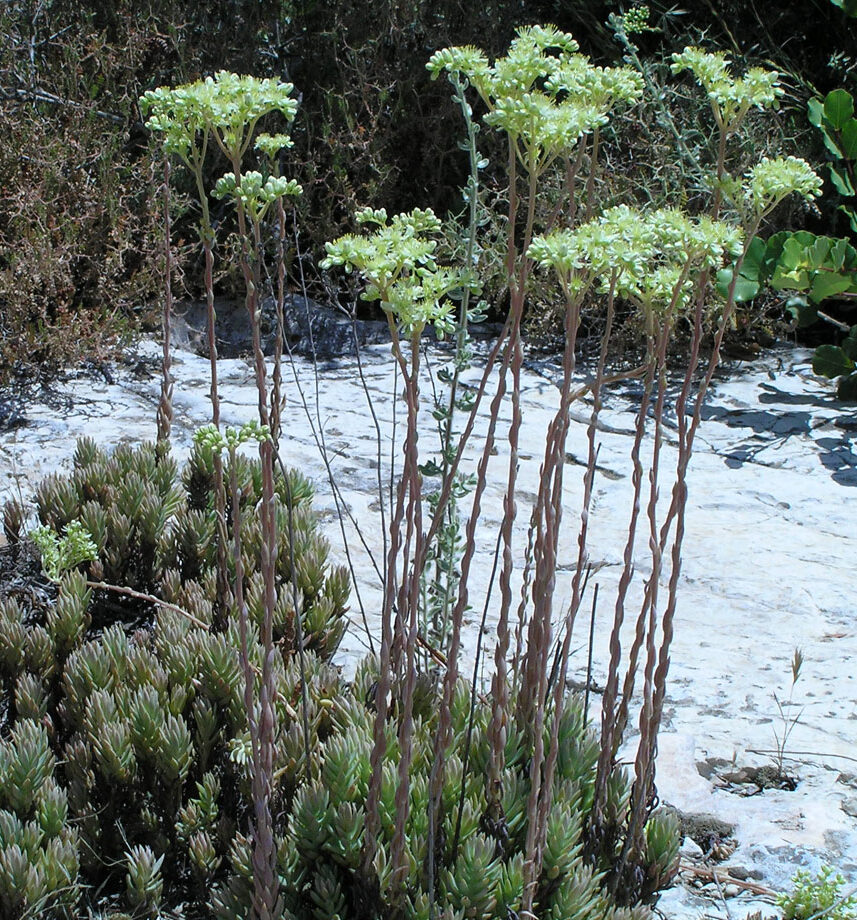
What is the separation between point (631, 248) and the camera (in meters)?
1.57

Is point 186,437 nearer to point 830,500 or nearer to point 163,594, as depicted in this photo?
point 163,594

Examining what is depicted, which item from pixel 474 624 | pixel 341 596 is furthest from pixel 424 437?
pixel 341 596

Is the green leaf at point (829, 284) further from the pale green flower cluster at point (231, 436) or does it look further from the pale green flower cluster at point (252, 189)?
the pale green flower cluster at point (231, 436)

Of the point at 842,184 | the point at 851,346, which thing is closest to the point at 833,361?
the point at 851,346

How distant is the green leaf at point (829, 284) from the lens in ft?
14.3

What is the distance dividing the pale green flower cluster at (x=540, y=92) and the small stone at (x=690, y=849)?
1.48 meters

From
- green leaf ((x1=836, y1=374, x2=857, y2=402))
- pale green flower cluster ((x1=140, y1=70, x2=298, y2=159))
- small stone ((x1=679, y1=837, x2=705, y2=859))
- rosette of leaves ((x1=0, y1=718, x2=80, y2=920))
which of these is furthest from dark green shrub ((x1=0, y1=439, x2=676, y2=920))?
green leaf ((x1=836, y1=374, x2=857, y2=402))

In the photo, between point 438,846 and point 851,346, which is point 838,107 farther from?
point 438,846

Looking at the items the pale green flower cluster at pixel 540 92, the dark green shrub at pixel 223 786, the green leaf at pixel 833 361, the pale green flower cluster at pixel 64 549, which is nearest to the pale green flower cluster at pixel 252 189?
the pale green flower cluster at pixel 540 92

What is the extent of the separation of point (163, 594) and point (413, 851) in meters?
1.26

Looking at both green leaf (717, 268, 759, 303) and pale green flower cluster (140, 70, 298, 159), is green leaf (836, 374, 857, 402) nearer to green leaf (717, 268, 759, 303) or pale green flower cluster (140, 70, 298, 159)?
green leaf (717, 268, 759, 303)

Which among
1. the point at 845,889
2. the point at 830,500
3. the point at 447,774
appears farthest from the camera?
the point at 830,500

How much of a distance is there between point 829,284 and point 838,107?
93cm

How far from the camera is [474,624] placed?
10.1 ft
